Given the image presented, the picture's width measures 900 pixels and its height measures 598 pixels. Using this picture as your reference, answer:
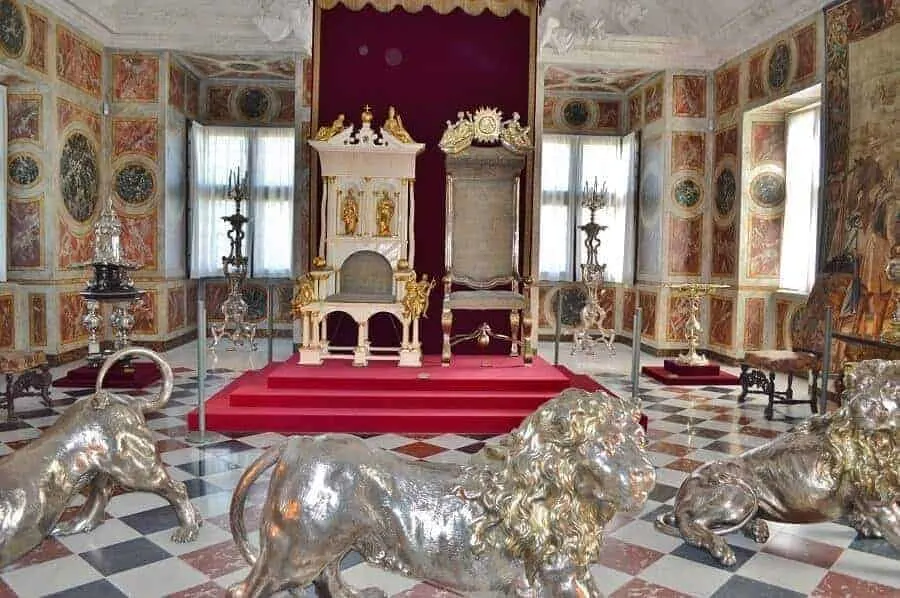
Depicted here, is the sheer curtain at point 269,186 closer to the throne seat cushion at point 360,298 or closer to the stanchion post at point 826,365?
the throne seat cushion at point 360,298

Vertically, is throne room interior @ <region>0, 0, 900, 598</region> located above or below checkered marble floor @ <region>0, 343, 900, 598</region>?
above

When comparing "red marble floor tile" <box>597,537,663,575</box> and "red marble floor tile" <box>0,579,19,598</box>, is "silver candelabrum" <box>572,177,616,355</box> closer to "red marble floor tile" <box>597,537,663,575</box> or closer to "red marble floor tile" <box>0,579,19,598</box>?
"red marble floor tile" <box>597,537,663,575</box>

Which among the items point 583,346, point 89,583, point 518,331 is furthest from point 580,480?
point 583,346

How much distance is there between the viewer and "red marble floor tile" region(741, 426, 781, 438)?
537cm

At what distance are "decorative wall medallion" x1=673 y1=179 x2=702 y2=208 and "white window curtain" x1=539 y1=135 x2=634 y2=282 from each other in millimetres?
1793

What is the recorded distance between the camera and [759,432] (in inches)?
214

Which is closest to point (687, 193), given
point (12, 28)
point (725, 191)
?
point (725, 191)

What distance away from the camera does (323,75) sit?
25.6 ft

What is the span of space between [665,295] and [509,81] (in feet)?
12.9

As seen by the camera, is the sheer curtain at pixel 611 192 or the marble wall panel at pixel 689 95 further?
the sheer curtain at pixel 611 192

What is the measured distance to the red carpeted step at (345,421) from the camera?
5.10m

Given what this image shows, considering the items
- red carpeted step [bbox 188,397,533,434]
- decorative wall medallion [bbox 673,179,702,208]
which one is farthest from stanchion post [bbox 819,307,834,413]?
decorative wall medallion [bbox 673,179,702,208]

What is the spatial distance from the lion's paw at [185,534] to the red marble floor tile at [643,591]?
1.84m

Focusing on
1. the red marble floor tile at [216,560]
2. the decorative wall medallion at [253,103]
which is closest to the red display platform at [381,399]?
→ the red marble floor tile at [216,560]
